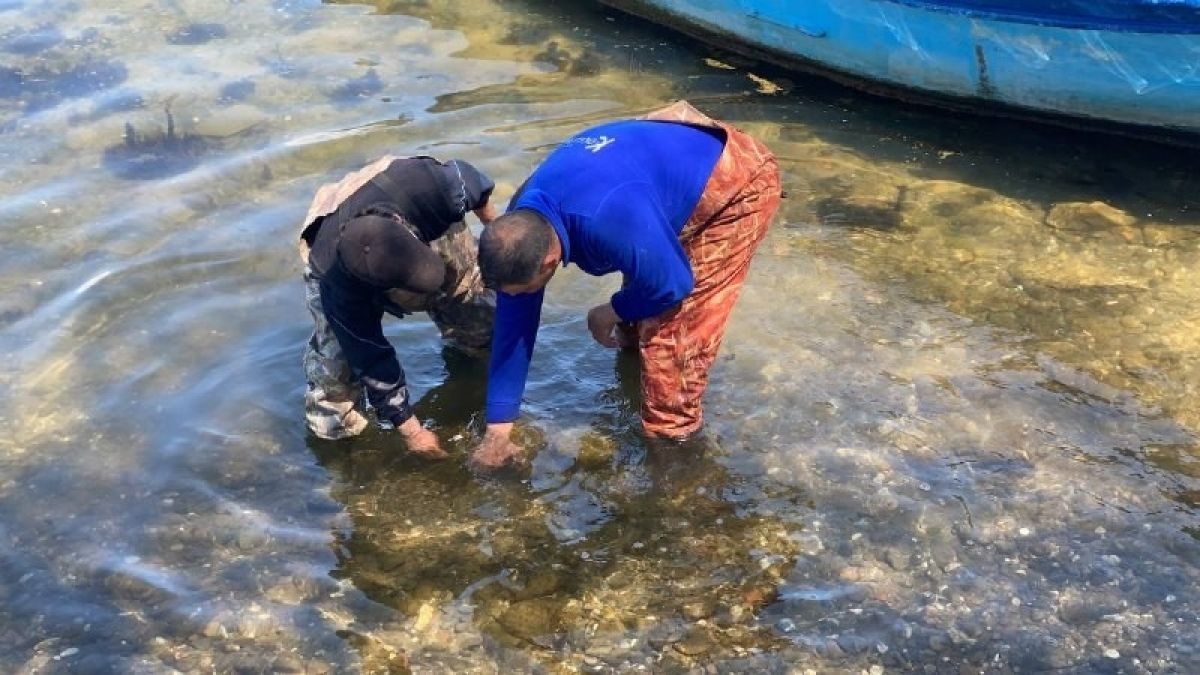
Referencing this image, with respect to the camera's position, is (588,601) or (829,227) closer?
(588,601)

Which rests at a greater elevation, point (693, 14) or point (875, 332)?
point (693, 14)

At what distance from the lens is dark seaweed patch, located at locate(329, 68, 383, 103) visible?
765cm

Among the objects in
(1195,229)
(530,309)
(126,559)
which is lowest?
(126,559)

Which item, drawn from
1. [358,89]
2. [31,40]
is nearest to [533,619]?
[358,89]

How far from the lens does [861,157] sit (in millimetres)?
6652

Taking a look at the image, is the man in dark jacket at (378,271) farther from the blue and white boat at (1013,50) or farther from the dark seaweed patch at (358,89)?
the dark seaweed patch at (358,89)

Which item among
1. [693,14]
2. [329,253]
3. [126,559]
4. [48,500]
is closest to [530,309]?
[329,253]

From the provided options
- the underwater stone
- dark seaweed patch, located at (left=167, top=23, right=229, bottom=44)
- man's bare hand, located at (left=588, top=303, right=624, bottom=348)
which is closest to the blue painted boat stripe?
man's bare hand, located at (left=588, top=303, right=624, bottom=348)

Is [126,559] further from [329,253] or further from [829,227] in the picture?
[829,227]

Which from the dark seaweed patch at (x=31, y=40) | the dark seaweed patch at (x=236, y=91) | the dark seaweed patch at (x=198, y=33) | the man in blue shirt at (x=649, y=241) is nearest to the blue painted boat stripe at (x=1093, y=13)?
the man in blue shirt at (x=649, y=241)

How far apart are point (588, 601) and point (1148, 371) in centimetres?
271

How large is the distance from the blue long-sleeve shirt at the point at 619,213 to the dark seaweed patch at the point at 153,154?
3871mm

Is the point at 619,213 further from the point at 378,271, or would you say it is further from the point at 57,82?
the point at 57,82

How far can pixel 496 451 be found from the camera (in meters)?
4.11
